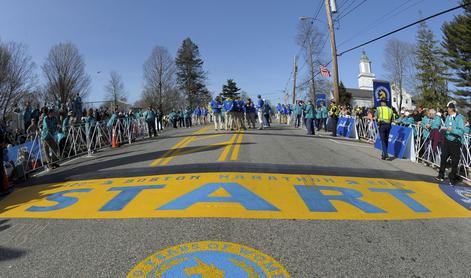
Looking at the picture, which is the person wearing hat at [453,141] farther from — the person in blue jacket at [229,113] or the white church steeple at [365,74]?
the white church steeple at [365,74]

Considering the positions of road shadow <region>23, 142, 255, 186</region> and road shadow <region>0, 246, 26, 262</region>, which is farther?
road shadow <region>23, 142, 255, 186</region>

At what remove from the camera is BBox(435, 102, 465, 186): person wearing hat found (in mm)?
7812

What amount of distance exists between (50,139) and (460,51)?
5225 centimetres

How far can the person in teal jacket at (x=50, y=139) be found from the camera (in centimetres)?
1089

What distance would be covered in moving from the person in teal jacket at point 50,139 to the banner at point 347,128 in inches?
570

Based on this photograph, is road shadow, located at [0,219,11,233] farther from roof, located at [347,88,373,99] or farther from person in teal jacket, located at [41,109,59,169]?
roof, located at [347,88,373,99]

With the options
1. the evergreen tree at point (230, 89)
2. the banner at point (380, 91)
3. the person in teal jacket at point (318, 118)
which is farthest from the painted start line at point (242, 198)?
the evergreen tree at point (230, 89)

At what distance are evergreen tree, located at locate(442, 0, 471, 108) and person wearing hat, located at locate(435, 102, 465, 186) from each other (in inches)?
1662

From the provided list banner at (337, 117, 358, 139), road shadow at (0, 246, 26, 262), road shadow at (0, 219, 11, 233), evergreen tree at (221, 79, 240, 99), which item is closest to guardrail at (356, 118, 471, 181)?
banner at (337, 117, 358, 139)

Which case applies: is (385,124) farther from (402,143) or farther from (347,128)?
(347,128)

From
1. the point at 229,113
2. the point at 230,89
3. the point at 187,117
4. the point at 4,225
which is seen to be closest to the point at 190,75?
the point at 230,89

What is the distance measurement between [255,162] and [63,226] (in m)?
5.22

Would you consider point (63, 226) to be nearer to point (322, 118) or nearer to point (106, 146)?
point (106, 146)

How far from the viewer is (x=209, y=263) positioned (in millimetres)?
3484
